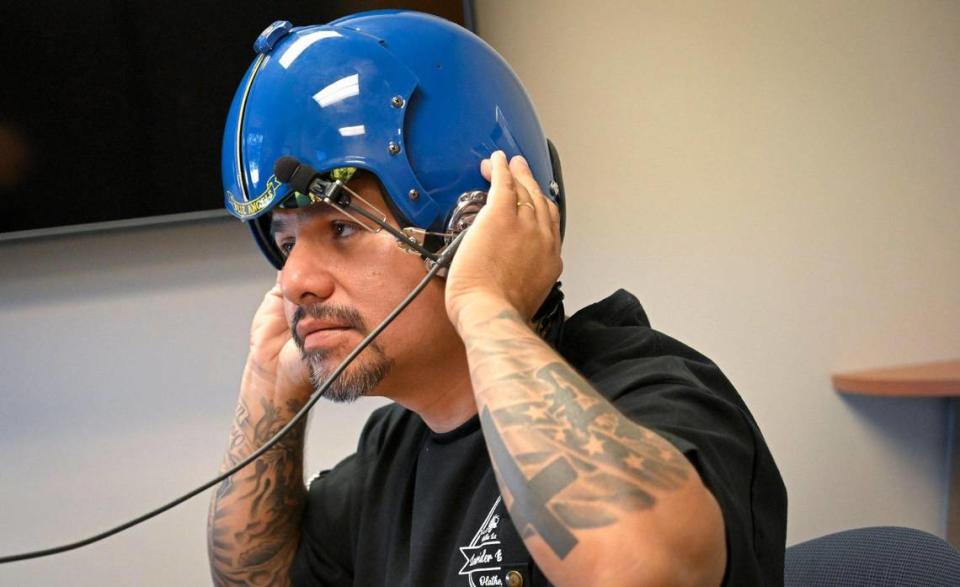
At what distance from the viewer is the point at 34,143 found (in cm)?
220

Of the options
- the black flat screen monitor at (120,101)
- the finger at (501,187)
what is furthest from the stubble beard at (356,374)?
the black flat screen monitor at (120,101)

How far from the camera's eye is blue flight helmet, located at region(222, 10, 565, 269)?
3.64ft

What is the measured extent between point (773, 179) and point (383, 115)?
1406 mm

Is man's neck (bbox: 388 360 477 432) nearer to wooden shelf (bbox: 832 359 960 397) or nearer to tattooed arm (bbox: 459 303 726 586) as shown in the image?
tattooed arm (bbox: 459 303 726 586)

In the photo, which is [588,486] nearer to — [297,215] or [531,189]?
[531,189]

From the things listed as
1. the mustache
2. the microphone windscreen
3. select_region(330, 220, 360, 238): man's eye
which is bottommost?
the mustache

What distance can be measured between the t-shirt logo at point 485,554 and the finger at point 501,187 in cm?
33

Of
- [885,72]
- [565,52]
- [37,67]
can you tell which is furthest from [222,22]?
[885,72]

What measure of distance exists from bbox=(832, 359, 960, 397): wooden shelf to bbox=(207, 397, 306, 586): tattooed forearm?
4.35ft

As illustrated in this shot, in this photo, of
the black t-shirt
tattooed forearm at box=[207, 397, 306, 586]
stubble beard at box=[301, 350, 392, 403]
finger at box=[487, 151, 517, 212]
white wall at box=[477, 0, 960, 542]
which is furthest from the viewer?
white wall at box=[477, 0, 960, 542]

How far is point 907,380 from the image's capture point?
7.13 feet

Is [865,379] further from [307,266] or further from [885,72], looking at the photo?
[307,266]

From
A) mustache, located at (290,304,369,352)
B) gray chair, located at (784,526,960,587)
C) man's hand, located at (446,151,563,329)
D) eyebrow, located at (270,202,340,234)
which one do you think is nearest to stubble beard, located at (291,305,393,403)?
mustache, located at (290,304,369,352)

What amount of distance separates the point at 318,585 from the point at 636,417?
2.20ft
